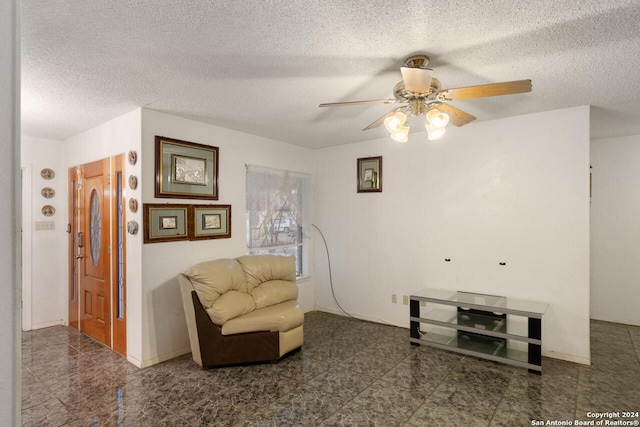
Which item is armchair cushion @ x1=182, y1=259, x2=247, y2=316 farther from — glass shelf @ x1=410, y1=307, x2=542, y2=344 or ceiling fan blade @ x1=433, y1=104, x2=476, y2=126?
ceiling fan blade @ x1=433, y1=104, x2=476, y2=126

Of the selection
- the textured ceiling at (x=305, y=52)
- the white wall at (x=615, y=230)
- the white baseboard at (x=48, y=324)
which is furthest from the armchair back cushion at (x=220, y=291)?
the white wall at (x=615, y=230)

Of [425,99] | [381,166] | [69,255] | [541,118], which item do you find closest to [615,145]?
[541,118]

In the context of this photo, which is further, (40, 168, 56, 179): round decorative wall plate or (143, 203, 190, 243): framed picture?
(40, 168, 56, 179): round decorative wall plate

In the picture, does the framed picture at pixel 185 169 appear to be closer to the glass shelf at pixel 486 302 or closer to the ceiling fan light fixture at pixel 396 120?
the ceiling fan light fixture at pixel 396 120

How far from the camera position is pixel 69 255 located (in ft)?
14.6

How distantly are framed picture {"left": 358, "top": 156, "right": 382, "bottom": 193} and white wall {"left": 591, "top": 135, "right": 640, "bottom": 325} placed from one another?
2949mm

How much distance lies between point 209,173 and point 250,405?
236 centimetres

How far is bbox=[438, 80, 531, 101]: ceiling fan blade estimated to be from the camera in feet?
6.39

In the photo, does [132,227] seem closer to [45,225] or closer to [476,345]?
[45,225]

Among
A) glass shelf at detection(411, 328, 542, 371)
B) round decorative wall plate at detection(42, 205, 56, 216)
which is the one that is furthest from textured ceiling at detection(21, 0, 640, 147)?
glass shelf at detection(411, 328, 542, 371)

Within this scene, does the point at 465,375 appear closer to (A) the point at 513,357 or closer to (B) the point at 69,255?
(A) the point at 513,357

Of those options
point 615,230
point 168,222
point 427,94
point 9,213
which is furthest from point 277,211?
point 615,230

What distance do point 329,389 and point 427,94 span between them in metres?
2.36

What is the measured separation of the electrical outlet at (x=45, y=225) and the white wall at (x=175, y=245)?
2.24 meters
